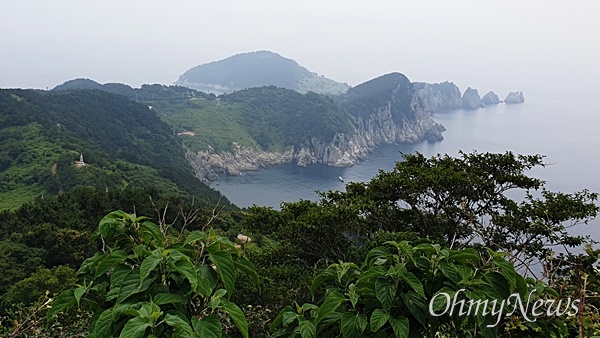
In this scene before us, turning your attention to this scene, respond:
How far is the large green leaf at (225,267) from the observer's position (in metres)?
1.68

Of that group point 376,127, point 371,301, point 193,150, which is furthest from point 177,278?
point 376,127

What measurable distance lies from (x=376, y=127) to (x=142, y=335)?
119 meters

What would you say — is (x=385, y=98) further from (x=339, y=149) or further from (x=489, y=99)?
(x=489, y=99)

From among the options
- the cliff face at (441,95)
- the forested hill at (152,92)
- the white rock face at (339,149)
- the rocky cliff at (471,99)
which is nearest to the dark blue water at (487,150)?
the white rock face at (339,149)

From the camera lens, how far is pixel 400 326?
4.97 feet

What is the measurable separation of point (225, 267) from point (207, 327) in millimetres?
236

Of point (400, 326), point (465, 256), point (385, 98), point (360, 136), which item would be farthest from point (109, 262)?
point (385, 98)

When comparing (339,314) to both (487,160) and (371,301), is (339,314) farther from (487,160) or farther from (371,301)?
(487,160)

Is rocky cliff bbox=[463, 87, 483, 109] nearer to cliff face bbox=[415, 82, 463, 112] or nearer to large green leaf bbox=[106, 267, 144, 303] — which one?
cliff face bbox=[415, 82, 463, 112]

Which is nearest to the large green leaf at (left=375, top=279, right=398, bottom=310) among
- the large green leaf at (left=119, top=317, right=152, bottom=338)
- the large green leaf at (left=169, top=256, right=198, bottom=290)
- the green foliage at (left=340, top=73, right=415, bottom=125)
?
the large green leaf at (left=169, top=256, right=198, bottom=290)

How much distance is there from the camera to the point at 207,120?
103625 millimetres

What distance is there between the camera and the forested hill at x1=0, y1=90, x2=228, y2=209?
142 feet

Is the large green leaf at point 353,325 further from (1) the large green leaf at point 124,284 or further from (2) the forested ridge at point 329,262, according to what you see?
(1) the large green leaf at point 124,284

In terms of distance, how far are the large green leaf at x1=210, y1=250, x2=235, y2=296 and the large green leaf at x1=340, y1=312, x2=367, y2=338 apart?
1.50 ft
